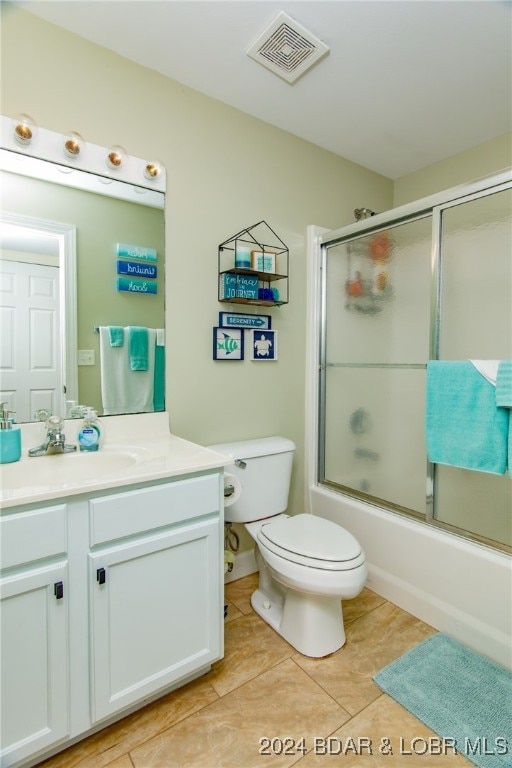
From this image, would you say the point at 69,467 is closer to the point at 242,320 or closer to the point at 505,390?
the point at 242,320

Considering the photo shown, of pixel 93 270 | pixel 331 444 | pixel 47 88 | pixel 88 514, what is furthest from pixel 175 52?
pixel 331 444

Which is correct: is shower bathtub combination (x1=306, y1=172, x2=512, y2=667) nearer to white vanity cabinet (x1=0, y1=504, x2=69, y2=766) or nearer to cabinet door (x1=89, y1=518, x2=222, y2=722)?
cabinet door (x1=89, y1=518, x2=222, y2=722)

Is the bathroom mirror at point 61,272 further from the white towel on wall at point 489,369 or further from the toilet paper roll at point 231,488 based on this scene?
the white towel on wall at point 489,369

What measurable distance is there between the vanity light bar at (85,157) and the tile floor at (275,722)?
1.99 m

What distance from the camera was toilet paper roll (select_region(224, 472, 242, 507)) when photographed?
5.39 ft

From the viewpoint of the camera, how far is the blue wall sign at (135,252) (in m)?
1.67

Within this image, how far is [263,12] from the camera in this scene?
144 cm

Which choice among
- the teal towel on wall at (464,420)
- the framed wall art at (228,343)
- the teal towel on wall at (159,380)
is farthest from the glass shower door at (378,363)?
the teal towel on wall at (159,380)

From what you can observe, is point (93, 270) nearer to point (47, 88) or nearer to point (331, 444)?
point (47, 88)

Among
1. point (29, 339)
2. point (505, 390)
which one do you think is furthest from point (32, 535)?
point (505, 390)

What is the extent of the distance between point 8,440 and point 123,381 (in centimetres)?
51

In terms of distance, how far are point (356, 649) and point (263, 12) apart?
2481 mm

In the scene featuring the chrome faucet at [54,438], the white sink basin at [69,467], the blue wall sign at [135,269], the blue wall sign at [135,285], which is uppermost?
the blue wall sign at [135,269]

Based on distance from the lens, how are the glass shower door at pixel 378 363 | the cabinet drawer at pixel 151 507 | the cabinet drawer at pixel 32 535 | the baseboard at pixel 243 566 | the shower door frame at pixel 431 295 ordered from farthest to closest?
the baseboard at pixel 243 566 → the glass shower door at pixel 378 363 → the shower door frame at pixel 431 295 → the cabinet drawer at pixel 151 507 → the cabinet drawer at pixel 32 535
